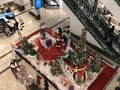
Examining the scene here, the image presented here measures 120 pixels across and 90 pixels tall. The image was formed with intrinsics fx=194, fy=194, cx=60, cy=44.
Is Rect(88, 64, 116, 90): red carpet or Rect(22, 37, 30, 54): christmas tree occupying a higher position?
Rect(22, 37, 30, 54): christmas tree

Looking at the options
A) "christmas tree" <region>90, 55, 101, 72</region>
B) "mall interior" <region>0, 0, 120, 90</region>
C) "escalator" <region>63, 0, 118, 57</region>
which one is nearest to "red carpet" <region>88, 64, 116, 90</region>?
"mall interior" <region>0, 0, 120, 90</region>

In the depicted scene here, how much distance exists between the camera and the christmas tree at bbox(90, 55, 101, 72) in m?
5.71

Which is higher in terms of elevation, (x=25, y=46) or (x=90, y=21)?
(x=90, y=21)

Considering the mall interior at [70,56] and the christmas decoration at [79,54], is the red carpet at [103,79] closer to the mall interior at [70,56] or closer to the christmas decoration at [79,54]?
the mall interior at [70,56]

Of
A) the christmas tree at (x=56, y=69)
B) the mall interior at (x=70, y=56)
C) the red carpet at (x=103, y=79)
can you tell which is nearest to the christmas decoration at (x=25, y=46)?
the mall interior at (x=70, y=56)

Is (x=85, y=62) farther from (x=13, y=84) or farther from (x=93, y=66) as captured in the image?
Answer: (x=13, y=84)

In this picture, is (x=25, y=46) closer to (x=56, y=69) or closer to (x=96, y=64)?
(x=56, y=69)

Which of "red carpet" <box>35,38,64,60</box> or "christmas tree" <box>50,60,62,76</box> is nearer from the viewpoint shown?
"christmas tree" <box>50,60,62,76</box>

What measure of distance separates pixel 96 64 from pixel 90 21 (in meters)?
1.47

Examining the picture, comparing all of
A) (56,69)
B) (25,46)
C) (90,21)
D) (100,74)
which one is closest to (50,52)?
(25,46)

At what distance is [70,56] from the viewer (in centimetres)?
566

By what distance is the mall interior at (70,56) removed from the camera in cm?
566

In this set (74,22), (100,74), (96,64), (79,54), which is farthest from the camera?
(74,22)

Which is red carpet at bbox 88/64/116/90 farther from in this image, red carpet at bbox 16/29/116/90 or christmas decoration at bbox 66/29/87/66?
christmas decoration at bbox 66/29/87/66
